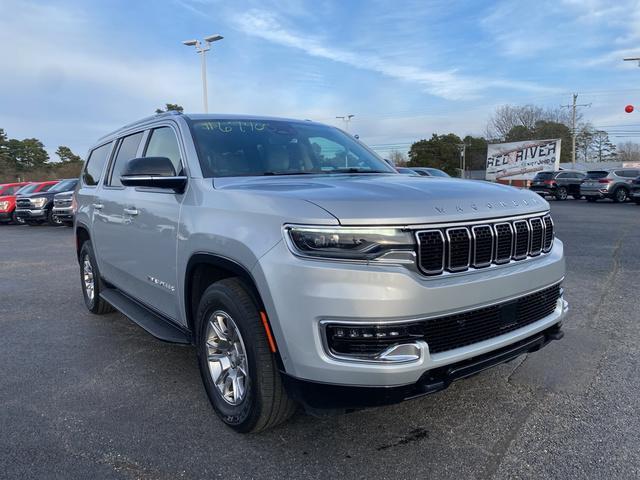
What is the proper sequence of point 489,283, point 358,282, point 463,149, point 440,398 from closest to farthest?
point 358,282 < point 489,283 < point 440,398 < point 463,149

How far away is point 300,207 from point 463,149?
7289cm

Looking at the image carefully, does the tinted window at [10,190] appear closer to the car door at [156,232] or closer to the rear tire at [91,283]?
the rear tire at [91,283]

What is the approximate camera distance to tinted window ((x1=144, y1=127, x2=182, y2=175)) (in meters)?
3.61

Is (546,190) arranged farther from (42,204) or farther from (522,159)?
(42,204)

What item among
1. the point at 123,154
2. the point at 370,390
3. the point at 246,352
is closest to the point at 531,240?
the point at 370,390

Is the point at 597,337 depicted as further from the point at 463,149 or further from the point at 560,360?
the point at 463,149

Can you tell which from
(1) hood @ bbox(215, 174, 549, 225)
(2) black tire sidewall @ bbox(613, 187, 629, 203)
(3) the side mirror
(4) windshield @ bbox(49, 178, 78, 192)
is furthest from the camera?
→ (2) black tire sidewall @ bbox(613, 187, 629, 203)

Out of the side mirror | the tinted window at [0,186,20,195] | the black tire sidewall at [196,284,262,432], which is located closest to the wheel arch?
the black tire sidewall at [196,284,262,432]

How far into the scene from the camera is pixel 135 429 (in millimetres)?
3084

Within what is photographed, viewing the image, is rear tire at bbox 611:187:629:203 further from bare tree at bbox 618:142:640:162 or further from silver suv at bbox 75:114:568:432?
bare tree at bbox 618:142:640:162

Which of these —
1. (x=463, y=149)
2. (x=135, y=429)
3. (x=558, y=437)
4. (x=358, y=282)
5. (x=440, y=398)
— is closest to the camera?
(x=358, y=282)

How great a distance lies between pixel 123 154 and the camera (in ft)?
15.6

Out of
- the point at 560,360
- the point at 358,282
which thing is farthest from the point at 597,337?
the point at 358,282

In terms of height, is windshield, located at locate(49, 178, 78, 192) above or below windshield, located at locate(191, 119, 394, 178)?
below
